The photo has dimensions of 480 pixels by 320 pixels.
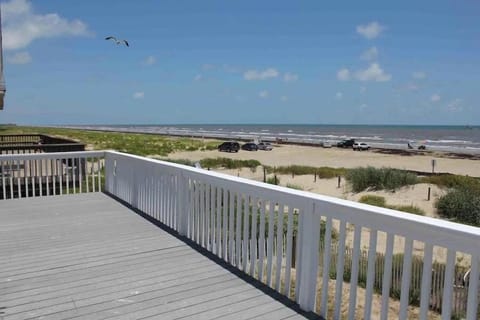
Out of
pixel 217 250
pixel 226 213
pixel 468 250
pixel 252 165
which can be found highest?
pixel 468 250

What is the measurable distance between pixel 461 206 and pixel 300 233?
32.2 feet

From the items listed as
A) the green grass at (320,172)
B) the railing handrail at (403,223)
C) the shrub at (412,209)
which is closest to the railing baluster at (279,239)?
the railing handrail at (403,223)

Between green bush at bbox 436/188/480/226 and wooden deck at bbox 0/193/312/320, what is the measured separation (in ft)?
28.4

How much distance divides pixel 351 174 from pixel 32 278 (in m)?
16.1

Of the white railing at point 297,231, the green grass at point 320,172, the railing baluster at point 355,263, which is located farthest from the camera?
the green grass at point 320,172

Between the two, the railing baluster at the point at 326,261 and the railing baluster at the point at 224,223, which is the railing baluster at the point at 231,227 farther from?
the railing baluster at the point at 326,261

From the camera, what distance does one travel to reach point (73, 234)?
5438mm

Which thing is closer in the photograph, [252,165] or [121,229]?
[121,229]

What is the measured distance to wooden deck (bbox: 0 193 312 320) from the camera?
3.27 m

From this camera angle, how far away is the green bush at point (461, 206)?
11258 millimetres

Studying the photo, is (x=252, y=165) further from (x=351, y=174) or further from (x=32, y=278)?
(x=32, y=278)

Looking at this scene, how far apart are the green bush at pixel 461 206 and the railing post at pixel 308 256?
30.2 ft

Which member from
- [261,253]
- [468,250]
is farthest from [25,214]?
[468,250]

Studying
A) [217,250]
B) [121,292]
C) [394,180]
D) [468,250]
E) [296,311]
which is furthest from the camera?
[394,180]
